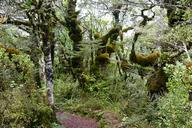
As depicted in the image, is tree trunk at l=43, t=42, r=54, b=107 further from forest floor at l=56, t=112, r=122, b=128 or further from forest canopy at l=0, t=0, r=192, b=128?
forest floor at l=56, t=112, r=122, b=128

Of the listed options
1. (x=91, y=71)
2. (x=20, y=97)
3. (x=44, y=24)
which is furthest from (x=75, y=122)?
(x=91, y=71)

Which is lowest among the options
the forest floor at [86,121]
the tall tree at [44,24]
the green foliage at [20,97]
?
the forest floor at [86,121]

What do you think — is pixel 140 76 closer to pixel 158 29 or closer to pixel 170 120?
pixel 158 29

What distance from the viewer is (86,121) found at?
1384 cm

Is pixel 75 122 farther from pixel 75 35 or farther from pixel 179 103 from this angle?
pixel 75 35

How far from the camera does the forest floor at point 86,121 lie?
1299 centimetres

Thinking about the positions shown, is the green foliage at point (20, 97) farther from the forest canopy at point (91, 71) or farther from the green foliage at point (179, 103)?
the green foliage at point (179, 103)

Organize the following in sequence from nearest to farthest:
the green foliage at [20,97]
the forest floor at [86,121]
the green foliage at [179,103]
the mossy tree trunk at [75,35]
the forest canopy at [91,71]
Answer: the green foliage at [179,103] < the green foliage at [20,97] < the forest canopy at [91,71] < the forest floor at [86,121] < the mossy tree trunk at [75,35]

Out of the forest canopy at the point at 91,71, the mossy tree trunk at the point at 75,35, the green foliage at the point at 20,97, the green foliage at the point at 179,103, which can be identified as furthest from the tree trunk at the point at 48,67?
the mossy tree trunk at the point at 75,35

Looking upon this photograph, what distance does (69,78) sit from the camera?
19656mm

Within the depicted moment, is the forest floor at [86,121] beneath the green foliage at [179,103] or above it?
beneath

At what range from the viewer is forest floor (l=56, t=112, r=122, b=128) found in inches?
512

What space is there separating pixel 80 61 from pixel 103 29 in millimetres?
4831

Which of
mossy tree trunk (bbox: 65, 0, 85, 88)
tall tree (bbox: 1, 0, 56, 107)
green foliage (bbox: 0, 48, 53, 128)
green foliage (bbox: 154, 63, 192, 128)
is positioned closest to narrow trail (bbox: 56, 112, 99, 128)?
tall tree (bbox: 1, 0, 56, 107)
